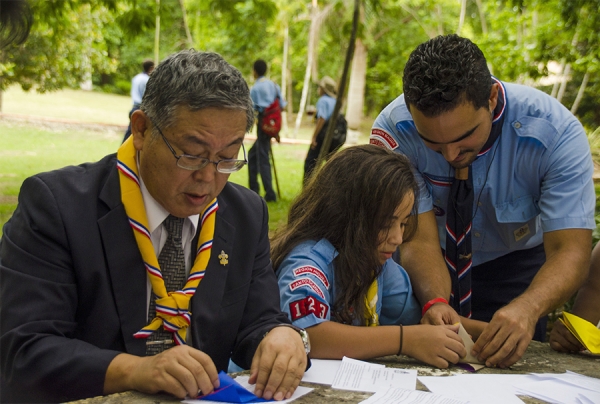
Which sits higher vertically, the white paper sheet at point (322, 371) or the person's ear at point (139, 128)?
the person's ear at point (139, 128)

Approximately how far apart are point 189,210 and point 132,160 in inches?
8.4

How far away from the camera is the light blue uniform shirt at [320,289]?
2.23m

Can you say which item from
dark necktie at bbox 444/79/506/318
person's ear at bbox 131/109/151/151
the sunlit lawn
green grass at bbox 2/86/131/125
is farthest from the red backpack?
green grass at bbox 2/86/131/125

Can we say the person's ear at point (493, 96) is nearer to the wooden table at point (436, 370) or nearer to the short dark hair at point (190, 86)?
the wooden table at point (436, 370)

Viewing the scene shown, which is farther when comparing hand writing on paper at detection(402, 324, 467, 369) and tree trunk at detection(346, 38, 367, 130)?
tree trunk at detection(346, 38, 367, 130)

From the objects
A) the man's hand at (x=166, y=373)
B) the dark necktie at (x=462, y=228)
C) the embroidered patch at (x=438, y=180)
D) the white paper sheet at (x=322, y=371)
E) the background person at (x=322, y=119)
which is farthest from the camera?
the background person at (x=322, y=119)

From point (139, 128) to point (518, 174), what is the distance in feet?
5.23

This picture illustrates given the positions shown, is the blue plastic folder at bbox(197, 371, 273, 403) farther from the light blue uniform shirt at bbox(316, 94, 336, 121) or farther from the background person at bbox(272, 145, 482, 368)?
the light blue uniform shirt at bbox(316, 94, 336, 121)

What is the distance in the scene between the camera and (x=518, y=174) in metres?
2.73

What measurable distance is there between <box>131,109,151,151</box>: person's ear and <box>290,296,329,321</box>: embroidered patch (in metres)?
0.76

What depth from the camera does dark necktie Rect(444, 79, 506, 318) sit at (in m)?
2.69

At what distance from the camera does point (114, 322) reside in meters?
1.79

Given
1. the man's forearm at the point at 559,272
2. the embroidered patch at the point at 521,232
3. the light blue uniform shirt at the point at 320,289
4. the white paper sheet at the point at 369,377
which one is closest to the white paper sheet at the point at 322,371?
the white paper sheet at the point at 369,377

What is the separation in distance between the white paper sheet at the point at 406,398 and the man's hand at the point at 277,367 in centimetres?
20
